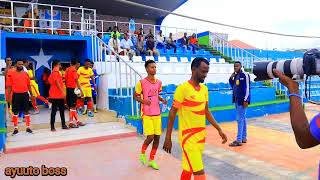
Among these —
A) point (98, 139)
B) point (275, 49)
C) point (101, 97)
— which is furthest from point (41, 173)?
point (275, 49)

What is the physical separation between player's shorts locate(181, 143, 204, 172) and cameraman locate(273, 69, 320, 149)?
1.75 meters

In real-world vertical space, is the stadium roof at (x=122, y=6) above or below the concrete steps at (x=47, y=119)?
above

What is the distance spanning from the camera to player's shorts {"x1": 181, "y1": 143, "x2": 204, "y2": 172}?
3398 millimetres

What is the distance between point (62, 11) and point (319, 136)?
19691 millimetres

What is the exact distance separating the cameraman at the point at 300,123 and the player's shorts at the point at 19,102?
5.95 metres

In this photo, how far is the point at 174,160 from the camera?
560cm

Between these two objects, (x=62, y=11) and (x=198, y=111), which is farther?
(x=62, y=11)

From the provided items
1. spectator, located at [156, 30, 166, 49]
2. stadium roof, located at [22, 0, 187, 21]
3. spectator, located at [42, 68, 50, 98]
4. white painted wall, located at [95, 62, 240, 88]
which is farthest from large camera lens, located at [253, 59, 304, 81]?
stadium roof, located at [22, 0, 187, 21]

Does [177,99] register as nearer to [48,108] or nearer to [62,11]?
[48,108]

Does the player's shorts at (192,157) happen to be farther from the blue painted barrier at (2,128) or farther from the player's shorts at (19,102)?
the player's shorts at (19,102)

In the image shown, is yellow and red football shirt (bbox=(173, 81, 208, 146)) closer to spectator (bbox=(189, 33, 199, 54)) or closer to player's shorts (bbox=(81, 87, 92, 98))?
player's shorts (bbox=(81, 87, 92, 98))

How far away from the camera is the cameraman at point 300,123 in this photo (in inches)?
65.6

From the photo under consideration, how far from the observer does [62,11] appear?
19.5m

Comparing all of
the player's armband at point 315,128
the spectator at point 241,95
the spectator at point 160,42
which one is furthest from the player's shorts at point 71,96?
the spectator at point 160,42
